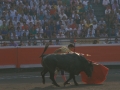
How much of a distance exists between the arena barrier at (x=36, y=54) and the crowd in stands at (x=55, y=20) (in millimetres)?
1594

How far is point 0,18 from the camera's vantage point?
979 inches

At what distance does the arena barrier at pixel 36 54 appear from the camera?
21.4 metres

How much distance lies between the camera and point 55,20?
84.7ft

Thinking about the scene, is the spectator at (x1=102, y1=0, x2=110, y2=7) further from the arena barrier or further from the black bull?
the black bull

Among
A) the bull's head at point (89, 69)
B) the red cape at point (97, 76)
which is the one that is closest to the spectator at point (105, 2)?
the red cape at point (97, 76)

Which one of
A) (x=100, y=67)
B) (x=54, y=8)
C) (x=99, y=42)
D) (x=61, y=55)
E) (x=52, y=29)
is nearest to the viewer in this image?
(x=61, y=55)

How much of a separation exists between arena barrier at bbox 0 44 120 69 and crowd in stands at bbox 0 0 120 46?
159 cm

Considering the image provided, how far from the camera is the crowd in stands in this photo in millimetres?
24078

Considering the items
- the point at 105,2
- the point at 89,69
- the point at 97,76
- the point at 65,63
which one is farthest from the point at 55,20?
the point at 65,63

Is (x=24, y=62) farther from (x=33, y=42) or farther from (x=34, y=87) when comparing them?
(x=34, y=87)

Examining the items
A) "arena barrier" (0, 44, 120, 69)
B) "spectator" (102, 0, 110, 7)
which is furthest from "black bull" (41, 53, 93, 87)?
"spectator" (102, 0, 110, 7)

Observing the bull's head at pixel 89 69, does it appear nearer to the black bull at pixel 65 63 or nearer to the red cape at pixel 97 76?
the black bull at pixel 65 63

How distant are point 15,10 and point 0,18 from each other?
1282 millimetres

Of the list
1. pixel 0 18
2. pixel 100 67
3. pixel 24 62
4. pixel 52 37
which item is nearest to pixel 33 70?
pixel 24 62
